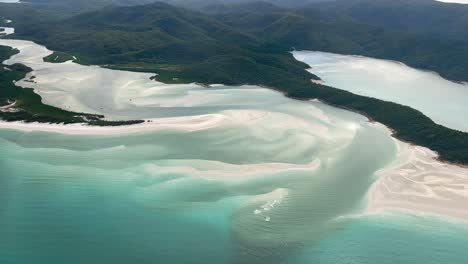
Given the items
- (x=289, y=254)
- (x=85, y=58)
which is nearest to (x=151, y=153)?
(x=289, y=254)

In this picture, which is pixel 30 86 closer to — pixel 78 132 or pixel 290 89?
pixel 78 132

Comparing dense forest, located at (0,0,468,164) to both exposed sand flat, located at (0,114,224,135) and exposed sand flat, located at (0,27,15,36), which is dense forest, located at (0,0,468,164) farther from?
exposed sand flat, located at (0,114,224,135)

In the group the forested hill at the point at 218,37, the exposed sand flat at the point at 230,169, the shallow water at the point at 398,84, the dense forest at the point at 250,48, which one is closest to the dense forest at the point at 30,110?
the exposed sand flat at the point at 230,169

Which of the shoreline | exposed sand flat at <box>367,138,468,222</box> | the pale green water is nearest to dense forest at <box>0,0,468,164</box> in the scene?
the shoreline

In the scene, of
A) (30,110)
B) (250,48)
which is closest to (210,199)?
(30,110)

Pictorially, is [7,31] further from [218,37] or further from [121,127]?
[121,127]

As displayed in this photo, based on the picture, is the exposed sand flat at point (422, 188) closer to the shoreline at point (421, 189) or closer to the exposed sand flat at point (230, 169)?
the shoreline at point (421, 189)
